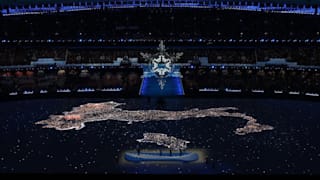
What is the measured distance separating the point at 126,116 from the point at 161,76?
4.44m

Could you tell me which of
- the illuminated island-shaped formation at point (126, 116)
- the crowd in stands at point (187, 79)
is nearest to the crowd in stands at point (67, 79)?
the crowd in stands at point (187, 79)

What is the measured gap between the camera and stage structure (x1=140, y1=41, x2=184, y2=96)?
2075cm

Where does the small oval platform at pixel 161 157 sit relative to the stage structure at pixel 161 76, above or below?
below

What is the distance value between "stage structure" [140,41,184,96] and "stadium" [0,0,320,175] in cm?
5

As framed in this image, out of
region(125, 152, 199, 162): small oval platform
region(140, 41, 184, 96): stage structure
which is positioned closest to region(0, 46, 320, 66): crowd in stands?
region(140, 41, 184, 96): stage structure

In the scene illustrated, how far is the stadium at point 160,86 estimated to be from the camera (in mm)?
14602

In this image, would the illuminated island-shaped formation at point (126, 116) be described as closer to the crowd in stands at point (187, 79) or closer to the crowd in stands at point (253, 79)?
the crowd in stands at point (187, 79)

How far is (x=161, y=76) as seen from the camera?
22078 millimetres

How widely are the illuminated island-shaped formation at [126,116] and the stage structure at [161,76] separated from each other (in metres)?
2.05

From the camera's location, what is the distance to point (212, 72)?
23047 millimetres

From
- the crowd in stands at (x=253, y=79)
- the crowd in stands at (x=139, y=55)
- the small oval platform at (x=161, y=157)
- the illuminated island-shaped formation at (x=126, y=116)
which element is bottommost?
the small oval platform at (x=161, y=157)

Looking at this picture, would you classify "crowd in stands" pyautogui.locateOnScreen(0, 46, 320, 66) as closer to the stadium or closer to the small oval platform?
the stadium

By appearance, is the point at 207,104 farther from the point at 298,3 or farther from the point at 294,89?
the point at 298,3

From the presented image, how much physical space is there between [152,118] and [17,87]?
652 cm
